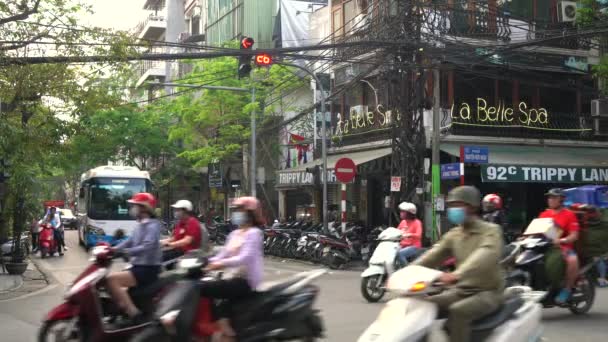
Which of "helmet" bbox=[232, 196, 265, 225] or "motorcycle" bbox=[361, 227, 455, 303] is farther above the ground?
"helmet" bbox=[232, 196, 265, 225]

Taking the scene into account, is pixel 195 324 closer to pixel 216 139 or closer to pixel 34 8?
pixel 34 8

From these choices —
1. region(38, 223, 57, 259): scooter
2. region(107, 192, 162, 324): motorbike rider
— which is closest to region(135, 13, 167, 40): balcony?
region(38, 223, 57, 259): scooter

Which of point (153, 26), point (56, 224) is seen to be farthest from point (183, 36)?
point (56, 224)

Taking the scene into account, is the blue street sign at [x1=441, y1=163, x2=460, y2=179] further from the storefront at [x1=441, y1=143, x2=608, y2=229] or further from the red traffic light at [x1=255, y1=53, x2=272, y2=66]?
the red traffic light at [x1=255, y1=53, x2=272, y2=66]

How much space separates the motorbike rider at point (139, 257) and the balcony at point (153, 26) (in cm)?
4810

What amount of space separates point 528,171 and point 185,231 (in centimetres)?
1307

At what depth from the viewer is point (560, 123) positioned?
2425 centimetres

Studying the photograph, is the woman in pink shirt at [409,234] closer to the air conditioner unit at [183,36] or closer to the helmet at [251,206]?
the helmet at [251,206]

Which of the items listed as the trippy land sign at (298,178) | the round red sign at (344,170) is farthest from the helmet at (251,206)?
the trippy land sign at (298,178)

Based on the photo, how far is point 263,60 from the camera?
16.8 meters

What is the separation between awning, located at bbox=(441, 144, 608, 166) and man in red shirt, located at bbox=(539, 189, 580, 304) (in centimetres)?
1059

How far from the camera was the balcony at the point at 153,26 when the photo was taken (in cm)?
5469

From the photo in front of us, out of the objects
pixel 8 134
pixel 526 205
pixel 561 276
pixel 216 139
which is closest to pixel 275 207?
pixel 216 139

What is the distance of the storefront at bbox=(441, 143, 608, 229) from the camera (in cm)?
2031
